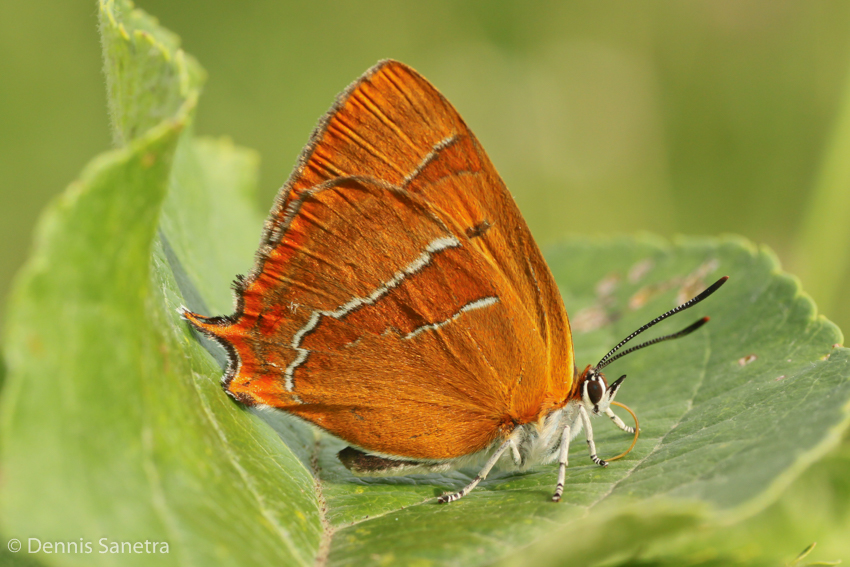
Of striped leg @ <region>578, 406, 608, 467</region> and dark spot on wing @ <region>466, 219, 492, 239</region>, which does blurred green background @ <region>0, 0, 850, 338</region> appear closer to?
striped leg @ <region>578, 406, 608, 467</region>

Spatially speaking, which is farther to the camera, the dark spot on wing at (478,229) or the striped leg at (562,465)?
the dark spot on wing at (478,229)

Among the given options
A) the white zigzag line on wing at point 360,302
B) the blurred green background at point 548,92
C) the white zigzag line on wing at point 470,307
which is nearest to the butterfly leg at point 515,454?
the white zigzag line on wing at point 470,307

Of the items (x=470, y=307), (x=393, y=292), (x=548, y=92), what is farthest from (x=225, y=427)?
(x=548, y=92)

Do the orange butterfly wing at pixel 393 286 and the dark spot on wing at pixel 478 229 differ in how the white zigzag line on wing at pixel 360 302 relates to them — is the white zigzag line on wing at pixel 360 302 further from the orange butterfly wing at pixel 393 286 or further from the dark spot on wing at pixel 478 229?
the dark spot on wing at pixel 478 229

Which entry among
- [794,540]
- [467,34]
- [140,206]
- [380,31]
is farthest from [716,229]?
[140,206]

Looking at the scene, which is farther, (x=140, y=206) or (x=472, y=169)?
(x=472, y=169)

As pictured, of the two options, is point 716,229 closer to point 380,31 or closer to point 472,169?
point 380,31
